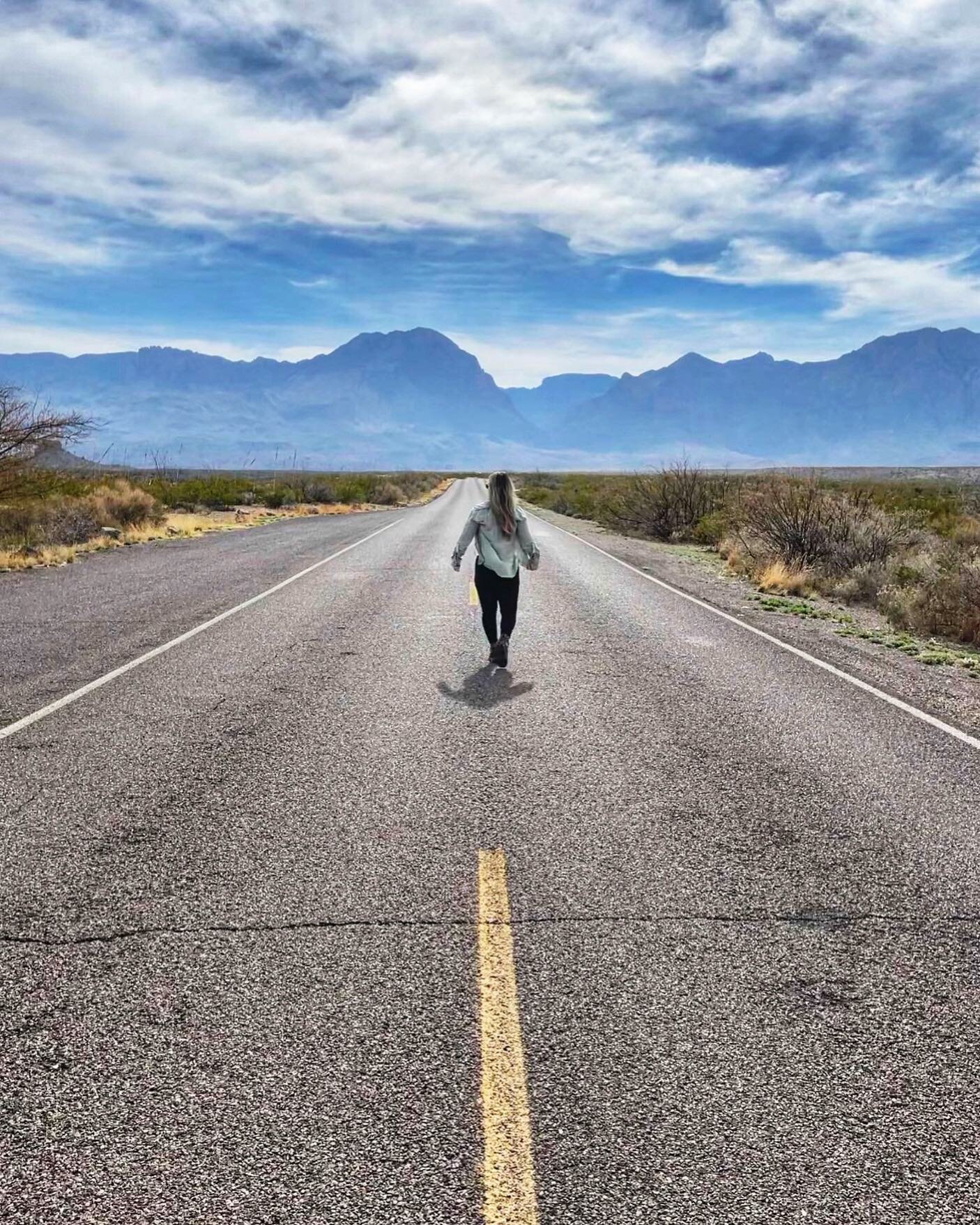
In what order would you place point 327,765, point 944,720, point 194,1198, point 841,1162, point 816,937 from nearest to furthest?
1. point 194,1198
2. point 841,1162
3. point 816,937
4. point 327,765
5. point 944,720

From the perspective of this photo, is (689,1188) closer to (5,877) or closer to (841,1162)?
(841,1162)

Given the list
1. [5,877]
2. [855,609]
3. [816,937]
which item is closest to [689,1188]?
[816,937]

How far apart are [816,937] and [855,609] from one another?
11639 mm

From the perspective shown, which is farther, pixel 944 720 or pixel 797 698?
pixel 797 698

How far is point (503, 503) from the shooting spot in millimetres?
8781

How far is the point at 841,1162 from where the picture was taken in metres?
2.47

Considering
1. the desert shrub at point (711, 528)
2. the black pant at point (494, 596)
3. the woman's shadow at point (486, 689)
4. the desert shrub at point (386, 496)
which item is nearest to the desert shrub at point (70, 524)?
the black pant at point (494, 596)

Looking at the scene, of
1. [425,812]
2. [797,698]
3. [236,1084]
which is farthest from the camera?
[797,698]

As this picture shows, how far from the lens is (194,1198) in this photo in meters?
2.32

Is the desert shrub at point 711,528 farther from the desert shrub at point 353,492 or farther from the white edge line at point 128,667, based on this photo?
the desert shrub at point 353,492

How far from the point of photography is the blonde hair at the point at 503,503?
8.80 meters

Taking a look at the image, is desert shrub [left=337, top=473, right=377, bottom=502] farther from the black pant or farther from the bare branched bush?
the black pant

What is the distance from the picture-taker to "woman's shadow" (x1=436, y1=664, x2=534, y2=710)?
24.5ft

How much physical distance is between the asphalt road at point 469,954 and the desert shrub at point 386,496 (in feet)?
168
